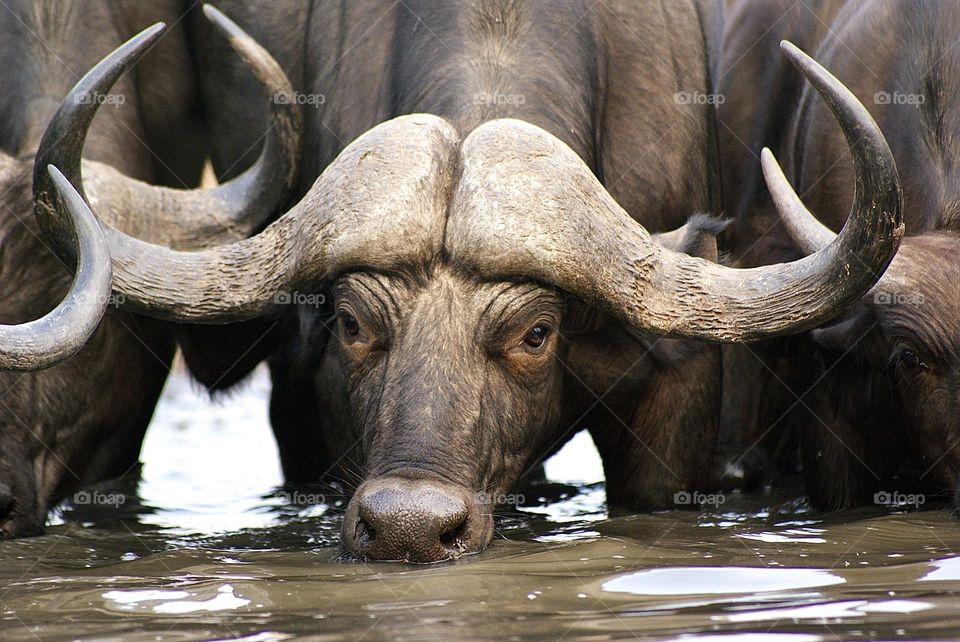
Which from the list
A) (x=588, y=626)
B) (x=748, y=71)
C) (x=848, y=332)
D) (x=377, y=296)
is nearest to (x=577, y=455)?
(x=748, y=71)

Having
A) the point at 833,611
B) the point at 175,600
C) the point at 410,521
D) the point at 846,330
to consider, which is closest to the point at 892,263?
the point at 846,330

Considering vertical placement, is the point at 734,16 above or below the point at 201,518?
above

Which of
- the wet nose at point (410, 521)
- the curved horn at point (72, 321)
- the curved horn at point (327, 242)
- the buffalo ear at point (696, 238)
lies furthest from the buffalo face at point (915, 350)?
the curved horn at point (72, 321)

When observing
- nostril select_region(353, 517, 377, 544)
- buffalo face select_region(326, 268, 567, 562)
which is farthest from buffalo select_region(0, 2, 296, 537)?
nostril select_region(353, 517, 377, 544)

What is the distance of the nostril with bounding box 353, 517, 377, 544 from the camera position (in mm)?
5637

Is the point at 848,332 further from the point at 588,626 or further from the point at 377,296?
the point at 588,626

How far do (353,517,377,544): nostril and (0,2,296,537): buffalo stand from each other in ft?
4.07

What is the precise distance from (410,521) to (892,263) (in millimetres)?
2351

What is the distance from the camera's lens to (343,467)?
23.0 feet

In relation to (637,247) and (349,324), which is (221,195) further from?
(637,247)

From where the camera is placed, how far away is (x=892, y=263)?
21.5ft

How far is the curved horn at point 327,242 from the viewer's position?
6152 mm

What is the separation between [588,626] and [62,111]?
3129 millimetres

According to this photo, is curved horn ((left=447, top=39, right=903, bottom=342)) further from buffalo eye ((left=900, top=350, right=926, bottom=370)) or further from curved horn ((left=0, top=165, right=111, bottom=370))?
curved horn ((left=0, top=165, right=111, bottom=370))
